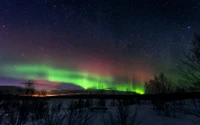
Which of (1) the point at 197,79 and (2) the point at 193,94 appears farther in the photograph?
(1) the point at 197,79

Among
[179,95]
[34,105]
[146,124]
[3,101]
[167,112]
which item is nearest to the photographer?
[3,101]

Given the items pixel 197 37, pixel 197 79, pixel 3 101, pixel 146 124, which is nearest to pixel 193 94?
pixel 197 79

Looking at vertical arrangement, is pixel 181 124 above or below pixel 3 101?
below

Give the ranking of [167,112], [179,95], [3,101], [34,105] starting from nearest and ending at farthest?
[3,101] → [179,95] → [167,112] → [34,105]

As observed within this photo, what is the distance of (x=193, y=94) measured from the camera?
8.11 metres

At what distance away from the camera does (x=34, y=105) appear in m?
25.0

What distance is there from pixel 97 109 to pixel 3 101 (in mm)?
18247

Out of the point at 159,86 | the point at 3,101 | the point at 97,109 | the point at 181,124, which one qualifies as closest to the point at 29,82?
the point at 97,109

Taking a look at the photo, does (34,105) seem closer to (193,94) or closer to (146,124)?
(146,124)

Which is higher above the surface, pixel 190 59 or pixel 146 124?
pixel 190 59

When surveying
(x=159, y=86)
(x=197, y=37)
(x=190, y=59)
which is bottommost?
(x=159, y=86)

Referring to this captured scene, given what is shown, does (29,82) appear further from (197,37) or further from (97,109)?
(197,37)

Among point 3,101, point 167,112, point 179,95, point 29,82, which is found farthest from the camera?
point 29,82

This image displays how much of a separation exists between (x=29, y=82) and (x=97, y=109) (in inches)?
2267
